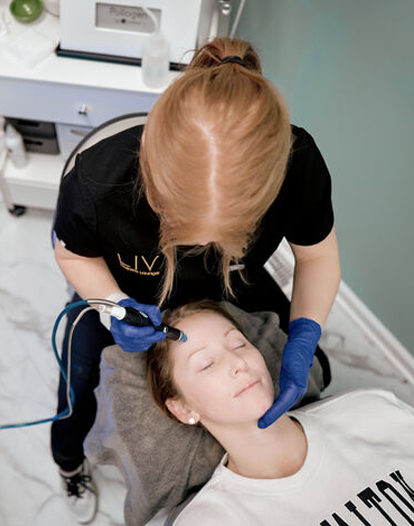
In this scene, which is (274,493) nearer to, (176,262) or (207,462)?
(207,462)

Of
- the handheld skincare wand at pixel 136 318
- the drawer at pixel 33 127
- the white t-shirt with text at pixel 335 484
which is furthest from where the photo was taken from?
the drawer at pixel 33 127

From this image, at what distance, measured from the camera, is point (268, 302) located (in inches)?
55.9

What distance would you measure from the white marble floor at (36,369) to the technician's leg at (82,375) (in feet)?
0.99

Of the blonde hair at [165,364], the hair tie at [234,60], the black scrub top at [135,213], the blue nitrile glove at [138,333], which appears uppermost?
the hair tie at [234,60]

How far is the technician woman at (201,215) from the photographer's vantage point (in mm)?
736

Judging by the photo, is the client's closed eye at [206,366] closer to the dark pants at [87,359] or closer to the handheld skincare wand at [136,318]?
the handheld skincare wand at [136,318]

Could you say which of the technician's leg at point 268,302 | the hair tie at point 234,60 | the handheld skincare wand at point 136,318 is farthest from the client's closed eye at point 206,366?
the hair tie at point 234,60

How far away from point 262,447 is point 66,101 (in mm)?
1092

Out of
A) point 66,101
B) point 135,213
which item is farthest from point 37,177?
point 135,213

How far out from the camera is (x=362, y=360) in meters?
1.87

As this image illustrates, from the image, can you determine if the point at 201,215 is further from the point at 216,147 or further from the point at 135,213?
the point at 135,213

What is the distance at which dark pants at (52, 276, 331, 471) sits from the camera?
134 cm

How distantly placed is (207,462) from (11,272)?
1.15m

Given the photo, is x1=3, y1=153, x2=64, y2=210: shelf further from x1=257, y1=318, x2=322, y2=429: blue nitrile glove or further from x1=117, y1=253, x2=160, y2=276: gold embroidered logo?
x1=257, y1=318, x2=322, y2=429: blue nitrile glove
